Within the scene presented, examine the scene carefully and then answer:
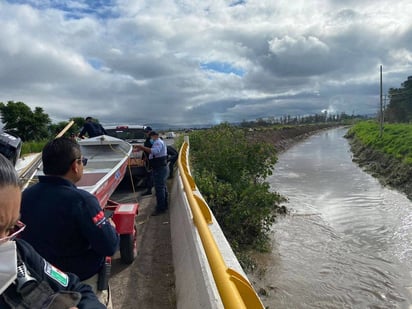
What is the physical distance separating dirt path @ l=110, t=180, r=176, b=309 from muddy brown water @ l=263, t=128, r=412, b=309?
2090 millimetres

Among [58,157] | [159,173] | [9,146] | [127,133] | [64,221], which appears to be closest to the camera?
[64,221]

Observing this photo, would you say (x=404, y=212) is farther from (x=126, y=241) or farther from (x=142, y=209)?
(x=126, y=241)

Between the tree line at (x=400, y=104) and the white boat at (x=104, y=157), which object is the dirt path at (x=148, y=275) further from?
the tree line at (x=400, y=104)

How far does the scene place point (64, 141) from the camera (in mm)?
2576

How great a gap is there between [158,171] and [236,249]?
2.36 m

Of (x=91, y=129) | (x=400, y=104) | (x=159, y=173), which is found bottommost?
(x=159, y=173)

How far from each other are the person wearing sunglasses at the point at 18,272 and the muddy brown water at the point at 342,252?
5238 millimetres

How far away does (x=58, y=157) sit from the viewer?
8.19 ft

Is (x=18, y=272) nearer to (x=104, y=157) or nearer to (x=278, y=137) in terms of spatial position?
(x=104, y=157)

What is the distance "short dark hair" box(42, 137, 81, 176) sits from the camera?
2484 millimetres

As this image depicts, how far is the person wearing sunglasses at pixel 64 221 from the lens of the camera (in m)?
2.34

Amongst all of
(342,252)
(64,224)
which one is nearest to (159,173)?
(342,252)

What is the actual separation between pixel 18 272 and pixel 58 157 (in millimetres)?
1424

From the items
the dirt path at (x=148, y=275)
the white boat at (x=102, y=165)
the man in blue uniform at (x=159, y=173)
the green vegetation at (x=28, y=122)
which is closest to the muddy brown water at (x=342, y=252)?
the dirt path at (x=148, y=275)
